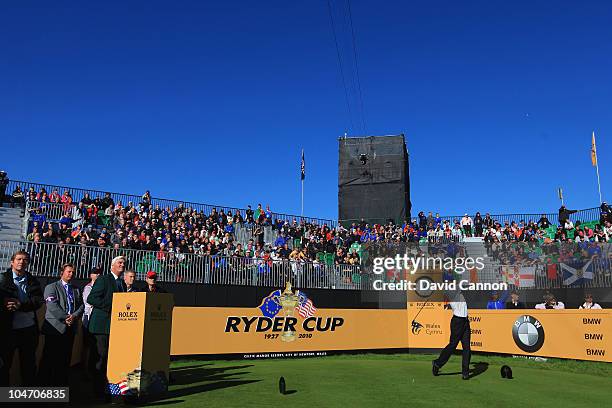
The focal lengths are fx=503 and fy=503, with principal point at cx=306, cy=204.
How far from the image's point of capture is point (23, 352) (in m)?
6.82

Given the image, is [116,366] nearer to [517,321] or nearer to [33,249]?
[33,249]

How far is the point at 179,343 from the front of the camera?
1505cm

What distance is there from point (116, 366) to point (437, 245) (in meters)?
16.8

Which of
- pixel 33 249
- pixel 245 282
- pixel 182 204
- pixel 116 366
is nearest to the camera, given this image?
pixel 116 366

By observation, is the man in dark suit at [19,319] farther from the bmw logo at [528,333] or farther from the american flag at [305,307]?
the bmw logo at [528,333]

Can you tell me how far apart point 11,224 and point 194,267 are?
26.3 ft

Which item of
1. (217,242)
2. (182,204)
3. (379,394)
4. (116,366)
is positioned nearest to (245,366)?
(379,394)

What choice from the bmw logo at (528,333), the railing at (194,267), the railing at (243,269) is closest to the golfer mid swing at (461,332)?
the bmw logo at (528,333)

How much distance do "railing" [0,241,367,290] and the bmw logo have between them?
649cm

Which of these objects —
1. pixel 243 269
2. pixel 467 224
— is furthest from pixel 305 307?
pixel 467 224

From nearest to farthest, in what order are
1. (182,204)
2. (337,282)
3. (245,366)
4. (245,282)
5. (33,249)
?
(245,366), (33,249), (245,282), (337,282), (182,204)

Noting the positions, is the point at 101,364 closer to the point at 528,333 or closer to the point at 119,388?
the point at 119,388

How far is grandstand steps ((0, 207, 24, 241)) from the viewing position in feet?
64.2

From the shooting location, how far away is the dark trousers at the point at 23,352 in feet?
21.8
